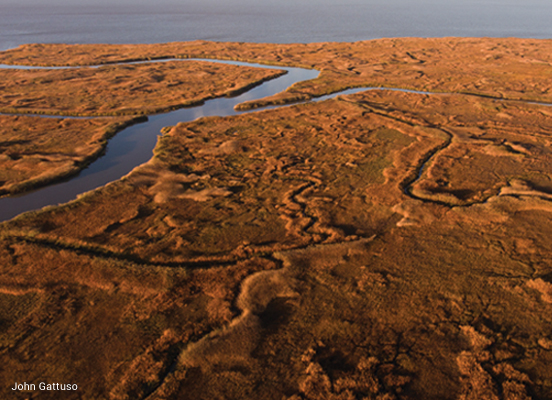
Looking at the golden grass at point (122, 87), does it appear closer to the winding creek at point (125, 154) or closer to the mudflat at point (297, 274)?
the winding creek at point (125, 154)

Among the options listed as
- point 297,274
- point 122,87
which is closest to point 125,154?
point 297,274

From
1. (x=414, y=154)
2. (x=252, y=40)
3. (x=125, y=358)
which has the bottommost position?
(x=125, y=358)

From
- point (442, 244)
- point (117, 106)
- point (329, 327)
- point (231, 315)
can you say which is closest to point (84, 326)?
point (231, 315)

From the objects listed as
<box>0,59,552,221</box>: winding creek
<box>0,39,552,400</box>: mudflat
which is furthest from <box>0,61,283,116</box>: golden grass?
<box>0,39,552,400</box>: mudflat

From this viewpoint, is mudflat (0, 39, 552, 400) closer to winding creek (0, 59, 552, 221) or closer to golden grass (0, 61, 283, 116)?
winding creek (0, 59, 552, 221)

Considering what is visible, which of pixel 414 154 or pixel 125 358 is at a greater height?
pixel 414 154

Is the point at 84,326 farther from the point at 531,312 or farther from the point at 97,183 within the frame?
the point at 531,312


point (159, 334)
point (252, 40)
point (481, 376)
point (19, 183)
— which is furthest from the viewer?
point (252, 40)
